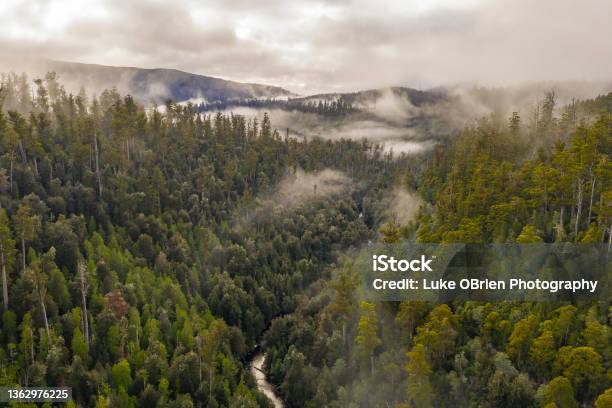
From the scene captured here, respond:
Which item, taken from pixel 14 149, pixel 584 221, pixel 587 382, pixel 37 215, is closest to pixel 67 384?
pixel 37 215

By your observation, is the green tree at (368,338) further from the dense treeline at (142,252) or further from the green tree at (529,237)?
the green tree at (529,237)

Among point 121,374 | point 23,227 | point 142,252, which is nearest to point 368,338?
point 121,374

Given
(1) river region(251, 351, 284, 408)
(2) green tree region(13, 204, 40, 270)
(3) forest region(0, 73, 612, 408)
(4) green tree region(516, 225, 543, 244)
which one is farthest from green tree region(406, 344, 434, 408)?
(2) green tree region(13, 204, 40, 270)

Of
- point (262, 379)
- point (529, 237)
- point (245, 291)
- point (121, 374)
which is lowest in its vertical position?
point (262, 379)

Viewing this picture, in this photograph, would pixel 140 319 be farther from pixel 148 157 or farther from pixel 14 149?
pixel 148 157

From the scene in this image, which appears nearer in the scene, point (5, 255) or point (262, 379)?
point (5, 255)

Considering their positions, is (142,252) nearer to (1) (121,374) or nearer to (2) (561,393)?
(1) (121,374)
